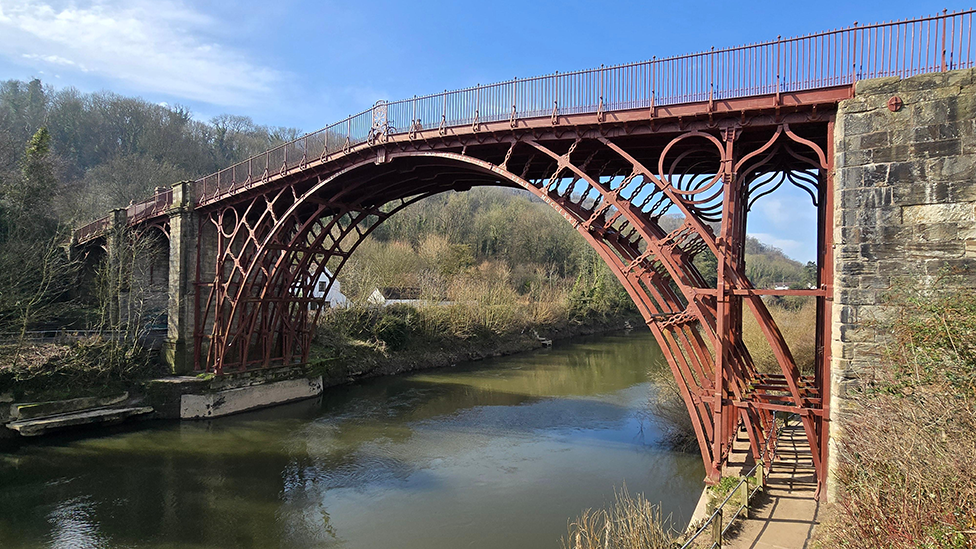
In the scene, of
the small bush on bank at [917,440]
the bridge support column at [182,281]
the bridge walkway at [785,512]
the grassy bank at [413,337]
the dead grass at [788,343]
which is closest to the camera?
the small bush on bank at [917,440]

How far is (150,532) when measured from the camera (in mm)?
10172

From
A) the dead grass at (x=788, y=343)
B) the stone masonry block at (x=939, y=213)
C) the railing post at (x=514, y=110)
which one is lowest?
the dead grass at (x=788, y=343)

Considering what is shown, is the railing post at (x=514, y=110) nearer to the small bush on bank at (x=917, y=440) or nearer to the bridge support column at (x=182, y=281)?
the small bush on bank at (x=917, y=440)

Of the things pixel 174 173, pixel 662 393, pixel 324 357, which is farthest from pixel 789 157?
pixel 174 173

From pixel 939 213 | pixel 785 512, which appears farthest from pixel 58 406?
pixel 939 213

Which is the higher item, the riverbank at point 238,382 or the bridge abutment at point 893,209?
the bridge abutment at point 893,209

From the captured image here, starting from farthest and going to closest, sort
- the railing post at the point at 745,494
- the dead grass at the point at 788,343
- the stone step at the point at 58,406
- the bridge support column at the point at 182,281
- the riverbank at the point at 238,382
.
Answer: the bridge support column at the point at 182,281 < the dead grass at the point at 788,343 < the riverbank at the point at 238,382 < the stone step at the point at 58,406 < the railing post at the point at 745,494

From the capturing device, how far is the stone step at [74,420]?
1508 centimetres

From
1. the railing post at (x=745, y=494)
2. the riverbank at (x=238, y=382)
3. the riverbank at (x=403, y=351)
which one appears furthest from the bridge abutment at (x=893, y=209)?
the riverbank at (x=403, y=351)

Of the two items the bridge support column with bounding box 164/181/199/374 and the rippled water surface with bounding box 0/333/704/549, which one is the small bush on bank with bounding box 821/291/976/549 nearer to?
the rippled water surface with bounding box 0/333/704/549

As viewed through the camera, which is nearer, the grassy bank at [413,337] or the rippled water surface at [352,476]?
the rippled water surface at [352,476]

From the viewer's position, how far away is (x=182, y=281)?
1986 centimetres

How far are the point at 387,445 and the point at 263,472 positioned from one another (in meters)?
3.22

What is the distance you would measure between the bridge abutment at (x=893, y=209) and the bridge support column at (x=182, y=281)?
19.6 meters
